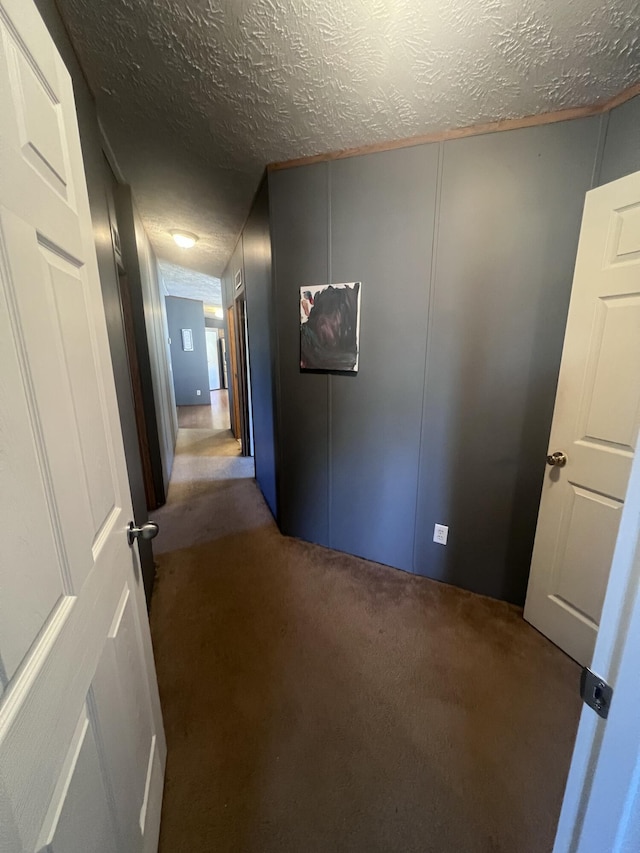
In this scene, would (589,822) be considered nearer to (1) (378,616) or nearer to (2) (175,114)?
(1) (378,616)

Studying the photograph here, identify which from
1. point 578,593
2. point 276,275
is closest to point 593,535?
point 578,593

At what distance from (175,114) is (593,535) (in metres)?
2.71

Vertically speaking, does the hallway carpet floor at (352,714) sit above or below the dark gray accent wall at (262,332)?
below

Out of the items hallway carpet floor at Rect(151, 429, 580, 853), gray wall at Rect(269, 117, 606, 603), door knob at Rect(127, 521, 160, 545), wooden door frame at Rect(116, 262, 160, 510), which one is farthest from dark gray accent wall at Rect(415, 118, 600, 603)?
wooden door frame at Rect(116, 262, 160, 510)

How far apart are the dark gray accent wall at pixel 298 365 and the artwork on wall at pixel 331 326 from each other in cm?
8

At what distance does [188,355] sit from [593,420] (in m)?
7.85

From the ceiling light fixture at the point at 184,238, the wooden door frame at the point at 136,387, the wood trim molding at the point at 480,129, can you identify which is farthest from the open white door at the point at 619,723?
the ceiling light fixture at the point at 184,238

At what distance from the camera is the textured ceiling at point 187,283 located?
4.97 meters

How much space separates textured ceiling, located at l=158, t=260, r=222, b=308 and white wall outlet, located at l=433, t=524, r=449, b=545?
4810 mm

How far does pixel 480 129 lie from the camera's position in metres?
1.53

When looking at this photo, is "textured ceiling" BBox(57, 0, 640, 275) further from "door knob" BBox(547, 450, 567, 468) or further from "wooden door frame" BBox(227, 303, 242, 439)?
"wooden door frame" BBox(227, 303, 242, 439)

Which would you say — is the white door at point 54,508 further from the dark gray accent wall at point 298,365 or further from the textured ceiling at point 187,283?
the textured ceiling at point 187,283

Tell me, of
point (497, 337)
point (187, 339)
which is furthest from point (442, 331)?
point (187, 339)

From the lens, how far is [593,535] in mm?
1425
